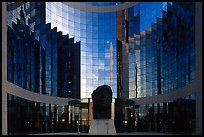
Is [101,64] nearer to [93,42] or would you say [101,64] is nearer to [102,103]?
[93,42]

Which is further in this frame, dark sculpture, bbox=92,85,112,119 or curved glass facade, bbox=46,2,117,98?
curved glass facade, bbox=46,2,117,98

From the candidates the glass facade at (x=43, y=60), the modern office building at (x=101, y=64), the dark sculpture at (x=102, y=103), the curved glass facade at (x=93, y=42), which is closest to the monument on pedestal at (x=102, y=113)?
the dark sculpture at (x=102, y=103)

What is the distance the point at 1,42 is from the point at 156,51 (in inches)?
1291

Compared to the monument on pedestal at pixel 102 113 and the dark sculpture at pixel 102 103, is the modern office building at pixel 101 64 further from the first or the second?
the dark sculpture at pixel 102 103

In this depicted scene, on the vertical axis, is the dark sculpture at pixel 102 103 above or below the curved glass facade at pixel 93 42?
below

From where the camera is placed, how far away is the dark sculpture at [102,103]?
38812mm

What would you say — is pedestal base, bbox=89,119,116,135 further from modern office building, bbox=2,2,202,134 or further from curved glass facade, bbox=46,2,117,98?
curved glass facade, bbox=46,2,117,98

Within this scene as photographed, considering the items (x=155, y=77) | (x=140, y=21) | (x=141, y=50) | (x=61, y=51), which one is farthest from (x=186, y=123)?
(x=61, y=51)

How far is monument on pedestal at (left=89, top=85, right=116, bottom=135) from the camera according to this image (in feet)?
117

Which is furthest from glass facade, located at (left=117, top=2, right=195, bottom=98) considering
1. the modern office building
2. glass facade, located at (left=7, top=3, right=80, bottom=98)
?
glass facade, located at (left=7, top=3, right=80, bottom=98)

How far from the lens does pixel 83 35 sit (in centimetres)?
6669

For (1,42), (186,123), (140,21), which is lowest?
(186,123)

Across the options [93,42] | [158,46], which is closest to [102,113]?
[158,46]

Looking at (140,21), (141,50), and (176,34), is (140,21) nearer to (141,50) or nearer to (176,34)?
(141,50)
